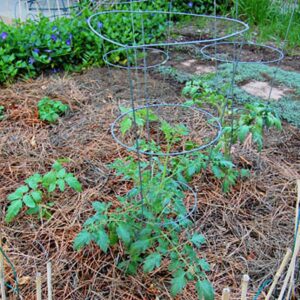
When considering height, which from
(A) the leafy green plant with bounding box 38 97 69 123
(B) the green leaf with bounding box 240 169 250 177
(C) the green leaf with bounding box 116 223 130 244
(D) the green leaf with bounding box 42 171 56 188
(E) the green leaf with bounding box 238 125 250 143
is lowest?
(A) the leafy green plant with bounding box 38 97 69 123

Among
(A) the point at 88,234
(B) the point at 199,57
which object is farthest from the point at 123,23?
(A) the point at 88,234

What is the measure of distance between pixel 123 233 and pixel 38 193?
1.77ft

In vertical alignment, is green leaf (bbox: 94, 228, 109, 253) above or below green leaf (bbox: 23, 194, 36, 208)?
above

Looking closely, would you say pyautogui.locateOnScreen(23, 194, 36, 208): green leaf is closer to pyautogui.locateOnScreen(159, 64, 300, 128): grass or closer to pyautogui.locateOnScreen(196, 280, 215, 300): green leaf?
pyautogui.locateOnScreen(196, 280, 215, 300): green leaf

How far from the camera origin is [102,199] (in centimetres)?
199

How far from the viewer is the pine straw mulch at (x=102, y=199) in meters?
1.60

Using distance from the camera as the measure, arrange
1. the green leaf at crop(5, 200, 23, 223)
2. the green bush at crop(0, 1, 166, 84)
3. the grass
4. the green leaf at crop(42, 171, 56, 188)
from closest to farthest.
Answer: the green leaf at crop(5, 200, 23, 223)
the green leaf at crop(42, 171, 56, 188)
the grass
the green bush at crop(0, 1, 166, 84)

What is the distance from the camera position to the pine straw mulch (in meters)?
1.60

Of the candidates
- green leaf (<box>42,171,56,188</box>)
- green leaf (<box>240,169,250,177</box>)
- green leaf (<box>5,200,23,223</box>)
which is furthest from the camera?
green leaf (<box>240,169,250,177</box>)

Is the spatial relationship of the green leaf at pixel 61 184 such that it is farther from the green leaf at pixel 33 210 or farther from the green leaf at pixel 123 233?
the green leaf at pixel 123 233

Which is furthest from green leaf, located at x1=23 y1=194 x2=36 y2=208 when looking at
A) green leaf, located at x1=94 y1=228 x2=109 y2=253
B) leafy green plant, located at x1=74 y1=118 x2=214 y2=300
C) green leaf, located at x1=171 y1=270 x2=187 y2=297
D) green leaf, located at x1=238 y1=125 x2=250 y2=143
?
green leaf, located at x1=238 y1=125 x2=250 y2=143

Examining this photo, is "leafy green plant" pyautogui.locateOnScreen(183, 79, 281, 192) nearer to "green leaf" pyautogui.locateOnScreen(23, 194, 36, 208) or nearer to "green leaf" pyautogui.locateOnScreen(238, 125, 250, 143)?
"green leaf" pyautogui.locateOnScreen(238, 125, 250, 143)

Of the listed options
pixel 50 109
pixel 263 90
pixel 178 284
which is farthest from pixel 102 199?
pixel 263 90

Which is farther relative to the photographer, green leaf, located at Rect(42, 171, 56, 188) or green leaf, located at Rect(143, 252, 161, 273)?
green leaf, located at Rect(42, 171, 56, 188)
